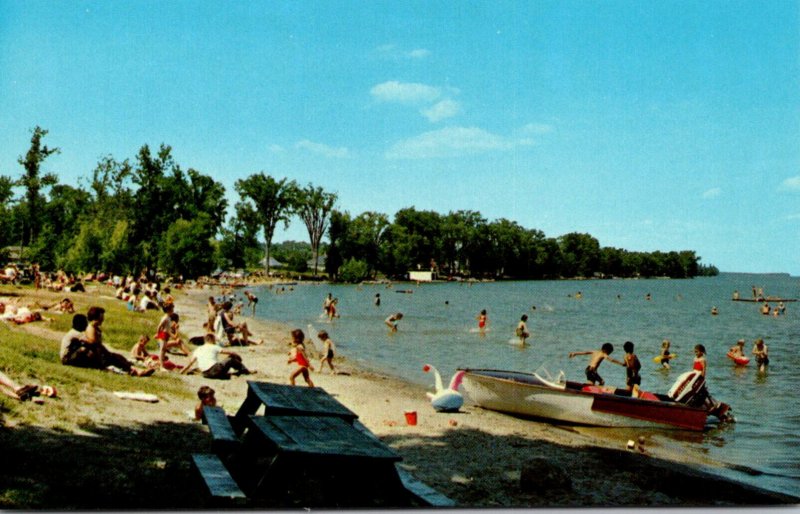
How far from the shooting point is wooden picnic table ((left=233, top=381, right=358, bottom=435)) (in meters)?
5.26

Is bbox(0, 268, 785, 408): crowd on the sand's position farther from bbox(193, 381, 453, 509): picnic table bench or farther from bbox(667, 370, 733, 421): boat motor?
bbox(193, 381, 453, 509): picnic table bench

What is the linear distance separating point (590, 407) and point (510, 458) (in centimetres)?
366

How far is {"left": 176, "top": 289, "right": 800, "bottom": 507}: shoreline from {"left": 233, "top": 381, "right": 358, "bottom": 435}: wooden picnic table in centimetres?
151

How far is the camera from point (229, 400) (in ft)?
32.0

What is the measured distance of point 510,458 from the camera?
7.77 m

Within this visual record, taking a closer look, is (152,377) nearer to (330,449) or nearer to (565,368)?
(330,449)

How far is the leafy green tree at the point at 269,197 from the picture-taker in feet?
43.7

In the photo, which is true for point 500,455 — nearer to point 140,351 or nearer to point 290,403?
point 290,403

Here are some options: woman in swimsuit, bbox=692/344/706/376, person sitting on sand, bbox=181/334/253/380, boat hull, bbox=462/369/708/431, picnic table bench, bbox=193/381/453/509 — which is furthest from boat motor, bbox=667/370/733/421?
person sitting on sand, bbox=181/334/253/380

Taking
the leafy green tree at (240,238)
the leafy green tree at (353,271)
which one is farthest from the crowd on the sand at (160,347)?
the leafy green tree at (353,271)

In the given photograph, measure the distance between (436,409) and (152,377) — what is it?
198 inches

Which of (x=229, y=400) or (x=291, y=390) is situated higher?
(x=291, y=390)

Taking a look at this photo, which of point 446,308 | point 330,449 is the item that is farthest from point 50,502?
point 446,308

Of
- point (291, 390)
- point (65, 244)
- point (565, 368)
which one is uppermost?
point (65, 244)
